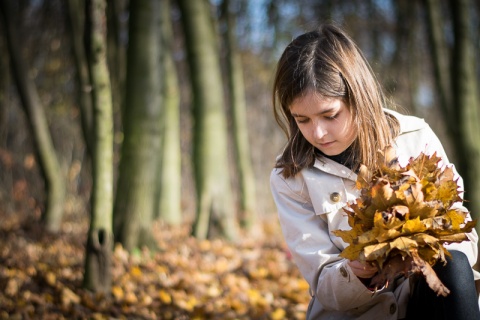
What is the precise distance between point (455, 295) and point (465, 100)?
13.5ft

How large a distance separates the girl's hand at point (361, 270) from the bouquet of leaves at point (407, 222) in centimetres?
5

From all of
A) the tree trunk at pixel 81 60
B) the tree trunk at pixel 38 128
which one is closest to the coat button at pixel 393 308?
the tree trunk at pixel 81 60

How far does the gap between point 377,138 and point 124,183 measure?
339 cm

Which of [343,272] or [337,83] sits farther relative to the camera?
[337,83]

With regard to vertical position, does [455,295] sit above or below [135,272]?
above

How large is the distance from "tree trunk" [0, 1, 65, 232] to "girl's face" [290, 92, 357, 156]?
222 inches

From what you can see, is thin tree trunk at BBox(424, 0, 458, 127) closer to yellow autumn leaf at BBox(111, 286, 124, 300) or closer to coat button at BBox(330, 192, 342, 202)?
yellow autumn leaf at BBox(111, 286, 124, 300)

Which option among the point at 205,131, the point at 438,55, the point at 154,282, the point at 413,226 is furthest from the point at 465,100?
the point at 413,226

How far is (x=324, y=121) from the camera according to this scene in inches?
96.6

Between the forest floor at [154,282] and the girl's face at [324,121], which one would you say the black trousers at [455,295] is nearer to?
the girl's face at [324,121]

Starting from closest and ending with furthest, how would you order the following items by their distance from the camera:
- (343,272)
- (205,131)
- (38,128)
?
(343,272), (205,131), (38,128)

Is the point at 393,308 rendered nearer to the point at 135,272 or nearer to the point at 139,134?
the point at 135,272

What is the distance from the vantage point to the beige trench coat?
7.96 feet

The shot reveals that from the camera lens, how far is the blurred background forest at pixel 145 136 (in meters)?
4.17
